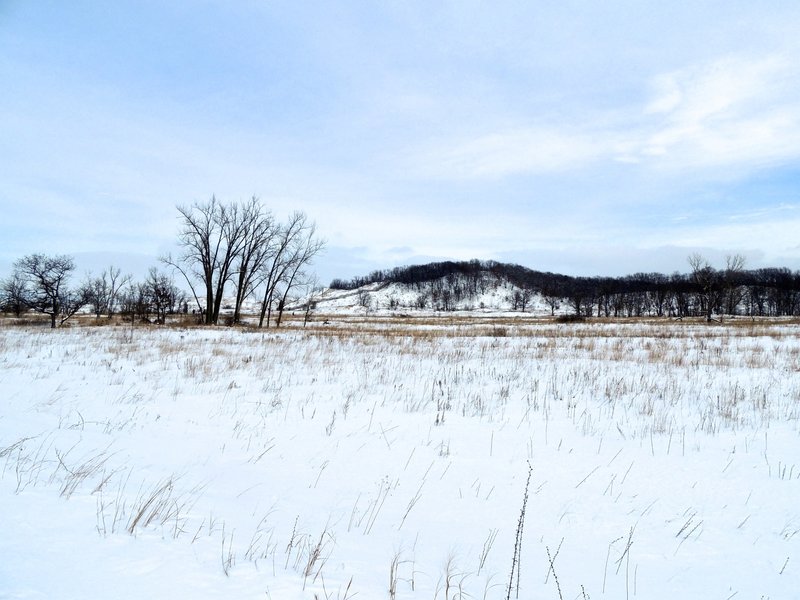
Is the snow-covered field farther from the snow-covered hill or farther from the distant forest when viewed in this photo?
the snow-covered hill

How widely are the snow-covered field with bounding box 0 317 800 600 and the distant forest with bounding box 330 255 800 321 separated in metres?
55.8

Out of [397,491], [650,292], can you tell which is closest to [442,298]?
[650,292]

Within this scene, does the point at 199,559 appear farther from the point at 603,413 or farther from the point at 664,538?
the point at 603,413

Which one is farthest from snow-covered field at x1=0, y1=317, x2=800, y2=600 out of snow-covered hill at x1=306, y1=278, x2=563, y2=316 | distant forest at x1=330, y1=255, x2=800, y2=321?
snow-covered hill at x1=306, y1=278, x2=563, y2=316

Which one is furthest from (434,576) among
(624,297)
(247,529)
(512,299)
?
(512,299)

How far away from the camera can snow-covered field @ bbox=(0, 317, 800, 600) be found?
2.15 metres

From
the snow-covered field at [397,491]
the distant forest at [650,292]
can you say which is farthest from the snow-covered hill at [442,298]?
the snow-covered field at [397,491]

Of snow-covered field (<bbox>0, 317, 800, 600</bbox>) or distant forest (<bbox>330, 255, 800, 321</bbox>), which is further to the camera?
distant forest (<bbox>330, 255, 800, 321</bbox>)

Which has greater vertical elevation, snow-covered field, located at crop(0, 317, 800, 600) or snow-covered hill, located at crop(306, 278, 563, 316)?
snow-covered hill, located at crop(306, 278, 563, 316)

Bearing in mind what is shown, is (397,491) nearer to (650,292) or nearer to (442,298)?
(650,292)

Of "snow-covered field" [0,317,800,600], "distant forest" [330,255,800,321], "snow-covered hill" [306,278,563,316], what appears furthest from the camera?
"snow-covered hill" [306,278,563,316]

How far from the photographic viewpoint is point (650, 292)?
121812mm

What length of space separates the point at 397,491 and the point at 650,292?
142 m

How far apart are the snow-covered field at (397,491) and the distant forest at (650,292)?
5582 cm
